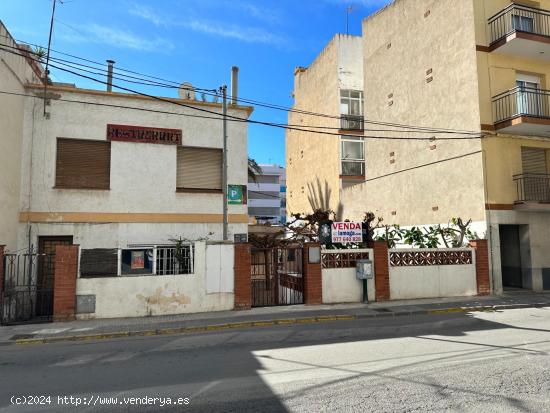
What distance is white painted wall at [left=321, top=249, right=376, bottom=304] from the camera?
42.1 ft

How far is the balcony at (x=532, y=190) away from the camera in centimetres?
1470

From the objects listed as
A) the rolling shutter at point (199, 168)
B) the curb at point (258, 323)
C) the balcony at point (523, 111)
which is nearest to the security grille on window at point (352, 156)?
the balcony at point (523, 111)

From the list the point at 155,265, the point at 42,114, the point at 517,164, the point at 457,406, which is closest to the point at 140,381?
the point at 457,406

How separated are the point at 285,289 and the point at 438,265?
17.6 ft

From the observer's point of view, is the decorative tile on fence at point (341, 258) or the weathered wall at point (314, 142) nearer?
the decorative tile on fence at point (341, 258)

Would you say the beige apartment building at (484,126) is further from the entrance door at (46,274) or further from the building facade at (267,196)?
the building facade at (267,196)

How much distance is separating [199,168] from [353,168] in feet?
42.5

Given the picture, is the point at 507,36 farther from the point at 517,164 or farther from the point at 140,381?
the point at 140,381

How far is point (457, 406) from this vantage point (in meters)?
4.61

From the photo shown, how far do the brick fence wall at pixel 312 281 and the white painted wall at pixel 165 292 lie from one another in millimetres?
2368

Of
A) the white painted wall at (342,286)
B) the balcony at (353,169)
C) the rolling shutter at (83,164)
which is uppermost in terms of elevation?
the balcony at (353,169)

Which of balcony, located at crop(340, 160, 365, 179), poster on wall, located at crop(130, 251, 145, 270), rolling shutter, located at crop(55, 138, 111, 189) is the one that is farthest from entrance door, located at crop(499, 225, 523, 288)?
rolling shutter, located at crop(55, 138, 111, 189)

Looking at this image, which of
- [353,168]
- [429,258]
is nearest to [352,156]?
[353,168]

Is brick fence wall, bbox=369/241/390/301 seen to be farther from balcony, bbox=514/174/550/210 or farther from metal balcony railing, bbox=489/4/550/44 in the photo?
metal balcony railing, bbox=489/4/550/44
